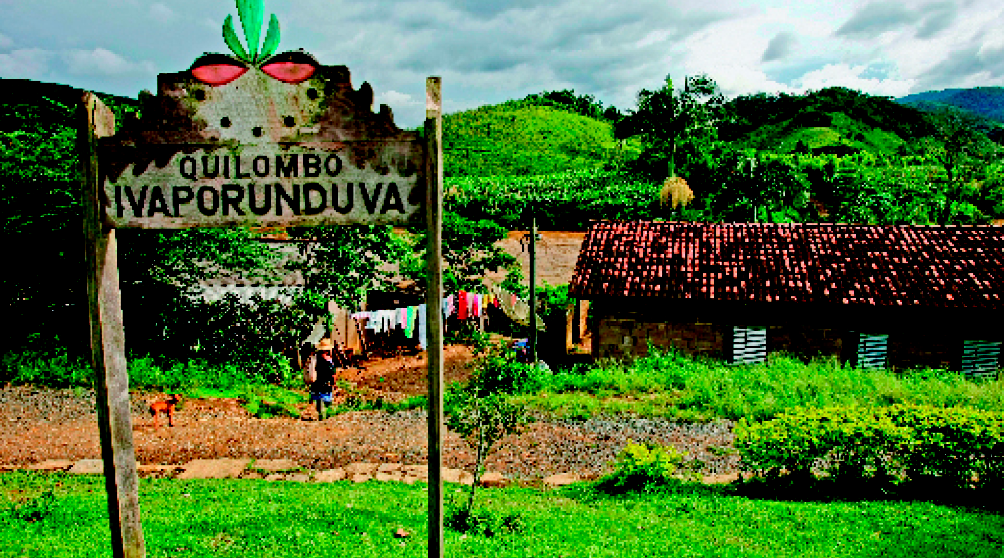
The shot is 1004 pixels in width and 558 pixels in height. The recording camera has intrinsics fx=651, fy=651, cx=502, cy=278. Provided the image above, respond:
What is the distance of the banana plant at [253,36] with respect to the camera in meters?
3.03

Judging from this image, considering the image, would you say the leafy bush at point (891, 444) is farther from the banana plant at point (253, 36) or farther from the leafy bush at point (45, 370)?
the leafy bush at point (45, 370)

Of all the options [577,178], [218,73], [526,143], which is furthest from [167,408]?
[526,143]

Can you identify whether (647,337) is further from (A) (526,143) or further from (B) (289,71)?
(A) (526,143)

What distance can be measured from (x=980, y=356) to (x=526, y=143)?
46.1 m

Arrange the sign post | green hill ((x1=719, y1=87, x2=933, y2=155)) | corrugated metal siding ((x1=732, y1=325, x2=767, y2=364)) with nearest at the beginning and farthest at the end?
the sign post → corrugated metal siding ((x1=732, y1=325, x2=767, y2=364)) → green hill ((x1=719, y1=87, x2=933, y2=155))

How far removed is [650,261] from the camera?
680 inches

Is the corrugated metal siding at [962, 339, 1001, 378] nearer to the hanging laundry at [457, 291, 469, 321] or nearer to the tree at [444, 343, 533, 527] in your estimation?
the hanging laundry at [457, 291, 469, 321]

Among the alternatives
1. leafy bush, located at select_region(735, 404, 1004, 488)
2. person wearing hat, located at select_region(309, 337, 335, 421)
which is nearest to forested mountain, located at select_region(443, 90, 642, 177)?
person wearing hat, located at select_region(309, 337, 335, 421)

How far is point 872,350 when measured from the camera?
1543 centimetres

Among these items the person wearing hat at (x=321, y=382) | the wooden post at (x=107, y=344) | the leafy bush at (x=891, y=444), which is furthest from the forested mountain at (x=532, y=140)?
the wooden post at (x=107, y=344)

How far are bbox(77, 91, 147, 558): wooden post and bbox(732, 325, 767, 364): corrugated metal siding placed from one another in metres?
14.6

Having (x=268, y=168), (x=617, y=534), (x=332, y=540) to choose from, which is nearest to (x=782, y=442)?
(x=617, y=534)

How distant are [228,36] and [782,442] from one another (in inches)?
283

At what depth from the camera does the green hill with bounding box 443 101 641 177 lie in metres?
53.0
